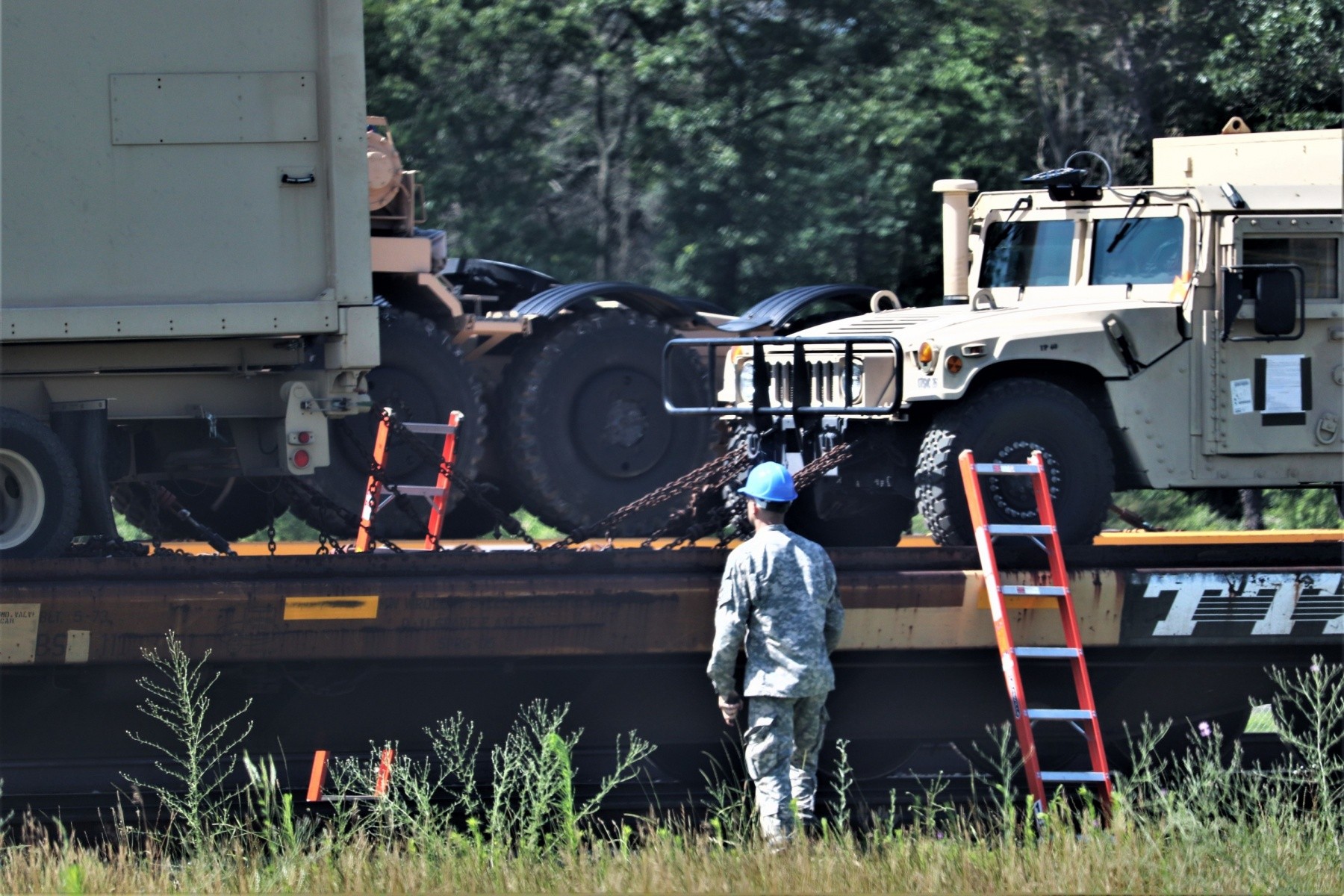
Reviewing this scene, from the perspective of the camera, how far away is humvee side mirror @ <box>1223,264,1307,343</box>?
7.18 meters

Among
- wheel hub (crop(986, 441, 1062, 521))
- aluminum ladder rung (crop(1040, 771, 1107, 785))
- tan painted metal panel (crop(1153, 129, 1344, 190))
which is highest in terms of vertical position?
tan painted metal panel (crop(1153, 129, 1344, 190))

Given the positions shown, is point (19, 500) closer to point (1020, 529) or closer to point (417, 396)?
point (417, 396)

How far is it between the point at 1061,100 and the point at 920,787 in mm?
10629

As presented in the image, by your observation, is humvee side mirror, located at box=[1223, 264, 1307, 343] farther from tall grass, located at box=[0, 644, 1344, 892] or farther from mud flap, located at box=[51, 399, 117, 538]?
mud flap, located at box=[51, 399, 117, 538]

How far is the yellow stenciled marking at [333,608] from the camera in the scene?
6.04 meters

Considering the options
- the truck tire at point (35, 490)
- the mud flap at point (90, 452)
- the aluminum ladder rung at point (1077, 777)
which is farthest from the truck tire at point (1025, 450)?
the truck tire at point (35, 490)

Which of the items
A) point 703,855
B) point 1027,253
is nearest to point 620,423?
point 1027,253

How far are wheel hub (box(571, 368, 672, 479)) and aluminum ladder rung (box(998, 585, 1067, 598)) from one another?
4.33m

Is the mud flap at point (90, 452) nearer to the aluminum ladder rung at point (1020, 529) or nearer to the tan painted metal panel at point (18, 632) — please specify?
the tan painted metal panel at point (18, 632)

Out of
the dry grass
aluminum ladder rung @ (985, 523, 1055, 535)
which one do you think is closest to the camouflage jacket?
the dry grass

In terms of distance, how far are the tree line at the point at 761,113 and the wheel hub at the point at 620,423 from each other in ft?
19.0

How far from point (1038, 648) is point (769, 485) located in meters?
1.52

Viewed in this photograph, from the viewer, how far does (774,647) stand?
18.2 ft

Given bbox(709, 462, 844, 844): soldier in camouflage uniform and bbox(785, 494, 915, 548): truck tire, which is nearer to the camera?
bbox(709, 462, 844, 844): soldier in camouflage uniform
